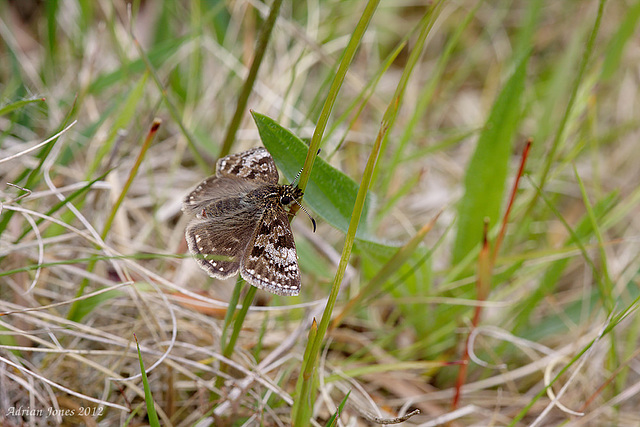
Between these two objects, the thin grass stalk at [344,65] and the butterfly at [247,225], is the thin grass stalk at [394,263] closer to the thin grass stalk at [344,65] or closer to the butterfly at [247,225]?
the butterfly at [247,225]

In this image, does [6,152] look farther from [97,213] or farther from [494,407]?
[494,407]

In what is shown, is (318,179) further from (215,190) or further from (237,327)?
(237,327)

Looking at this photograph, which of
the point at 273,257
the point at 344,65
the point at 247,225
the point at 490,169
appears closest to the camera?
the point at 344,65

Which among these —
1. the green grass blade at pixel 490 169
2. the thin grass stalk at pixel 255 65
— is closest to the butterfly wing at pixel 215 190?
the thin grass stalk at pixel 255 65

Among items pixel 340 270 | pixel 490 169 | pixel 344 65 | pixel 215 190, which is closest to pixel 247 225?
pixel 215 190

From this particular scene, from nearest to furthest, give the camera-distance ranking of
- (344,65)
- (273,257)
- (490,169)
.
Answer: (344,65)
(273,257)
(490,169)

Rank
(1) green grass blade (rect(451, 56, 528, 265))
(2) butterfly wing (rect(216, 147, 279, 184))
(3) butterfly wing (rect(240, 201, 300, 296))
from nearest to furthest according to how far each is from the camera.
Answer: (3) butterfly wing (rect(240, 201, 300, 296)), (2) butterfly wing (rect(216, 147, 279, 184)), (1) green grass blade (rect(451, 56, 528, 265))

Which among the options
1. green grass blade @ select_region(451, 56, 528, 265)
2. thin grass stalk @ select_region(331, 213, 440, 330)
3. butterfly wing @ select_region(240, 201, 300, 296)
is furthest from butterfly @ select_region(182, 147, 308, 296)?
green grass blade @ select_region(451, 56, 528, 265)

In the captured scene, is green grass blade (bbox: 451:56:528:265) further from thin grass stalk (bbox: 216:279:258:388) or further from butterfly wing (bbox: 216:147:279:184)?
thin grass stalk (bbox: 216:279:258:388)
